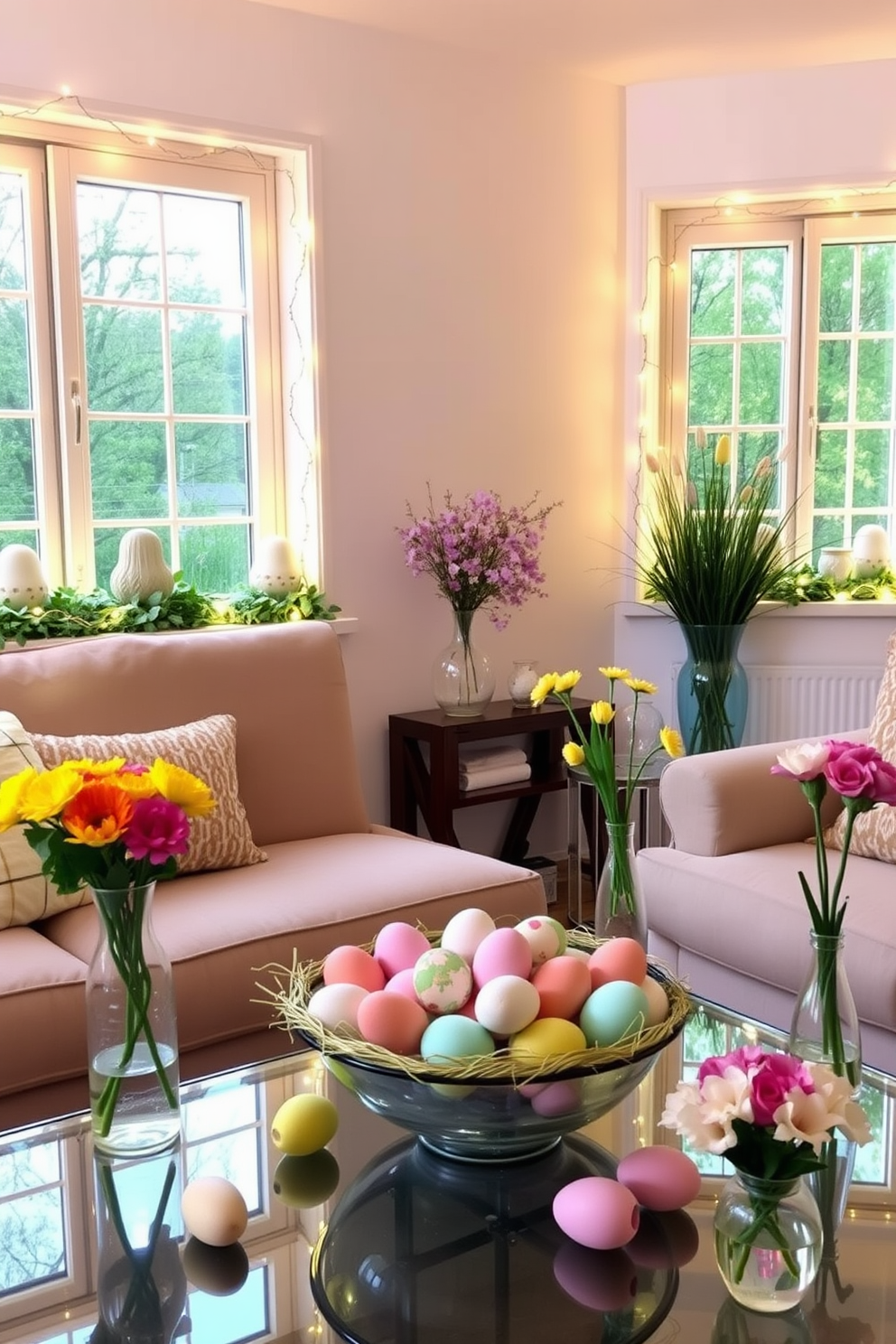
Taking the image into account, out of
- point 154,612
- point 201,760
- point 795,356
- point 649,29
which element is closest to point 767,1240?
point 201,760

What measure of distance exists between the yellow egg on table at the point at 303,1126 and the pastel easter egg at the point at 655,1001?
1.32ft

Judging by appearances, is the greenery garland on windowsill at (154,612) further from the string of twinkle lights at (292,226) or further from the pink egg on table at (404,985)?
the pink egg on table at (404,985)

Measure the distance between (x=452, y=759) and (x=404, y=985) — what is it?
2226 millimetres

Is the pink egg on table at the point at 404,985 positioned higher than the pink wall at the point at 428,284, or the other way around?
the pink wall at the point at 428,284

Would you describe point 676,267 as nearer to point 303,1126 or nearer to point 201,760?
point 201,760

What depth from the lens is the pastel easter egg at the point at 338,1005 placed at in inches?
56.9

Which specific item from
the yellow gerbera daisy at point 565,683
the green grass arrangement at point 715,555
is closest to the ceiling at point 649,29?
the green grass arrangement at point 715,555

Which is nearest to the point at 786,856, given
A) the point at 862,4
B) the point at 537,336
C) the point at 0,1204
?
the point at 0,1204

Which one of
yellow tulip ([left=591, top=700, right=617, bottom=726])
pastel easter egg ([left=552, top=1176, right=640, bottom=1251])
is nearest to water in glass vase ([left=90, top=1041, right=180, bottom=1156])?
pastel easter egg ([left=552, top=1176, right=640, bottom=1251])

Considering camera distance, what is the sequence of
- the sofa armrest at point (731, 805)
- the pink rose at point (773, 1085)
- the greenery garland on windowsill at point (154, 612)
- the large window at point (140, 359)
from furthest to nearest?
the large window at point (140, 359)
the greenery garland on windowsill at point (154, 612)
the sofa armrest at point (731, 805)
the pink rose at point (773, 1085)

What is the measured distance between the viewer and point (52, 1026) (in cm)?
209

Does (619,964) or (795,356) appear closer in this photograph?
(619,964)

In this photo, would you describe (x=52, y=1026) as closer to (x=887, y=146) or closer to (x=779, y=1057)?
(x=779, y=1057)

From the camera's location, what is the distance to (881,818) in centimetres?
270
